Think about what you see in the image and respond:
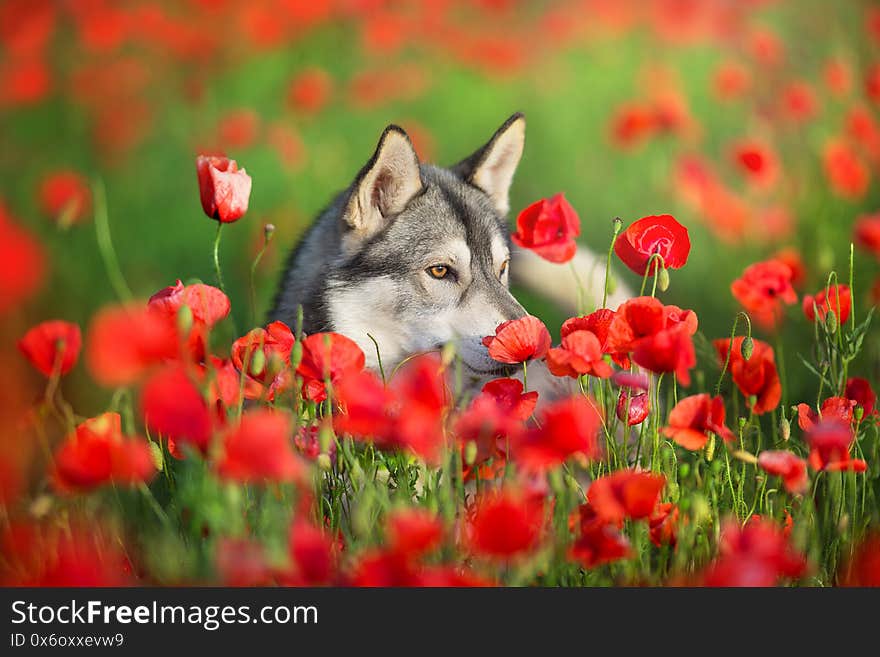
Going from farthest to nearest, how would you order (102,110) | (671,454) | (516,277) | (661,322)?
(102,110)
(516,277)
(671,454)
(661,322)

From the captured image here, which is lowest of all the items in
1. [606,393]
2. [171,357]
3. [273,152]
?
[606,393]

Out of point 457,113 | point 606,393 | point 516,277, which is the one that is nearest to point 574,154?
point 457,113

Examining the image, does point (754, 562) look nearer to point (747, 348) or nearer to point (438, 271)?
point (747, 348)

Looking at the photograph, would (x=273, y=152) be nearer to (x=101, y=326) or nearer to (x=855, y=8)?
(x=855, y=8)

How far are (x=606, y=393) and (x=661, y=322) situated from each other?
0.61m

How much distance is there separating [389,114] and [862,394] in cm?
493

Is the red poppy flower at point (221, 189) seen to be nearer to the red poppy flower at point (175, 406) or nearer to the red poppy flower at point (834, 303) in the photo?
the red poppy flower at point (175, 406)

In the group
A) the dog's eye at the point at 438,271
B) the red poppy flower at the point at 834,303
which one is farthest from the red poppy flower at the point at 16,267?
the red poppy flower at the point at 834,303

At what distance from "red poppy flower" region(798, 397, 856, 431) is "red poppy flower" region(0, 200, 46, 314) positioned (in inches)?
127

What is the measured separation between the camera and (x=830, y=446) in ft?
6.36

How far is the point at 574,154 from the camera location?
7.06 meters

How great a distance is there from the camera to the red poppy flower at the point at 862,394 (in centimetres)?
245

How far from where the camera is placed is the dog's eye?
3316mm

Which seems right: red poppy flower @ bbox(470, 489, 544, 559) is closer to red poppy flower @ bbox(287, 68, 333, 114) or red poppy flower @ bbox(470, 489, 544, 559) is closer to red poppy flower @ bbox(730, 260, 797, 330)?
red poppy flower @ bbox(730, 260, 797, 330)
